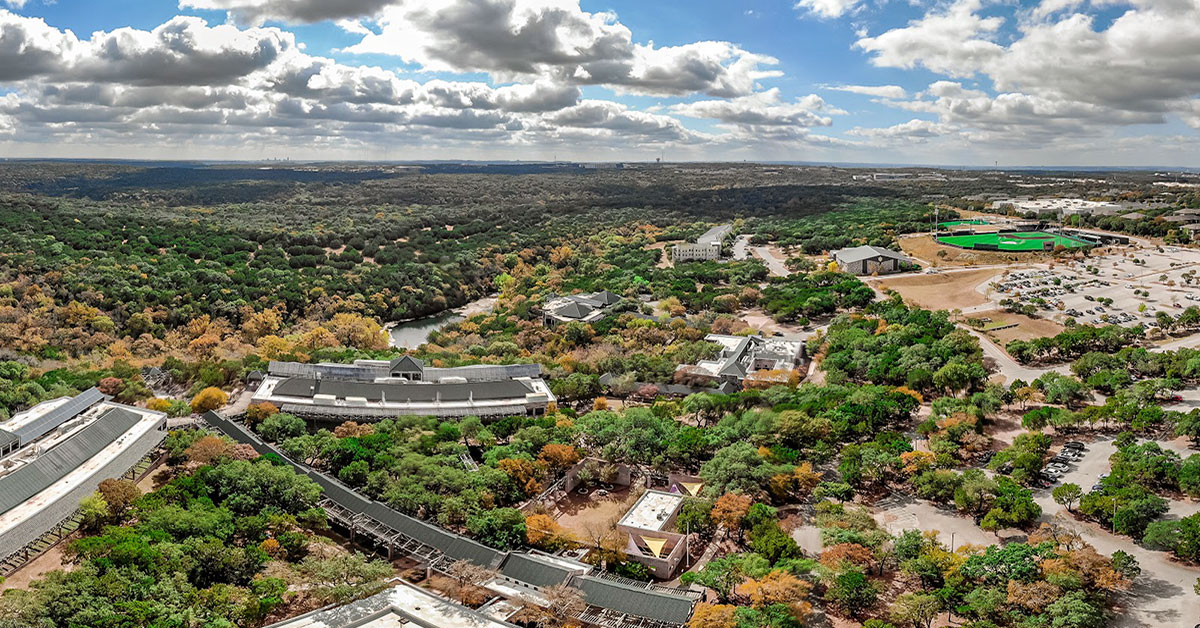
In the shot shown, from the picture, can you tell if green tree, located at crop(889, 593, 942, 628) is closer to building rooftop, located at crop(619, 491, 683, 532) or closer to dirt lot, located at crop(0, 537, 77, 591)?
building rooftop, located at crop(619, 491, 683, 532)

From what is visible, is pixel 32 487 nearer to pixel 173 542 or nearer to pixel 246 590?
pixel 173 542

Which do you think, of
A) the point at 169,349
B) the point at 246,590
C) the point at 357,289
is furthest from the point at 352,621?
the point at 357,289

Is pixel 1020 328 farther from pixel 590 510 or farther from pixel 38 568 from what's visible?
pixel 38 568

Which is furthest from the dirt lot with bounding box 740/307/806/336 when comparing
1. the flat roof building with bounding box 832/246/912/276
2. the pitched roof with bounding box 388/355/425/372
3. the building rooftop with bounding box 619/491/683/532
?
the building rooftop with bounding box 619/491/683/532

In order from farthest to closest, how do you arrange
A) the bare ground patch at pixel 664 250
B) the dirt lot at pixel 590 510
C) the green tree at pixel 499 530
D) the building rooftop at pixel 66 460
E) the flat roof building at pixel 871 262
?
the bare ground patch at pixel 664 250
the flat roof building at pixel 871 262
the dirt lot at pixel 590 510
the building rooftop at pixel 66 460
the green tree at pixel 499 530

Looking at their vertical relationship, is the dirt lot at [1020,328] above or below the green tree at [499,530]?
above

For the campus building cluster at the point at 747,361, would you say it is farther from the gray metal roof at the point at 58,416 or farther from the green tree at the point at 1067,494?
A: the gray metal roof at the point at 58,416

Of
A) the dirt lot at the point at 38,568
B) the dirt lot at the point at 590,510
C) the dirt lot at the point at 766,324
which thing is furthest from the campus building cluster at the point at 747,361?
the dirt lot at the point at 38,568
